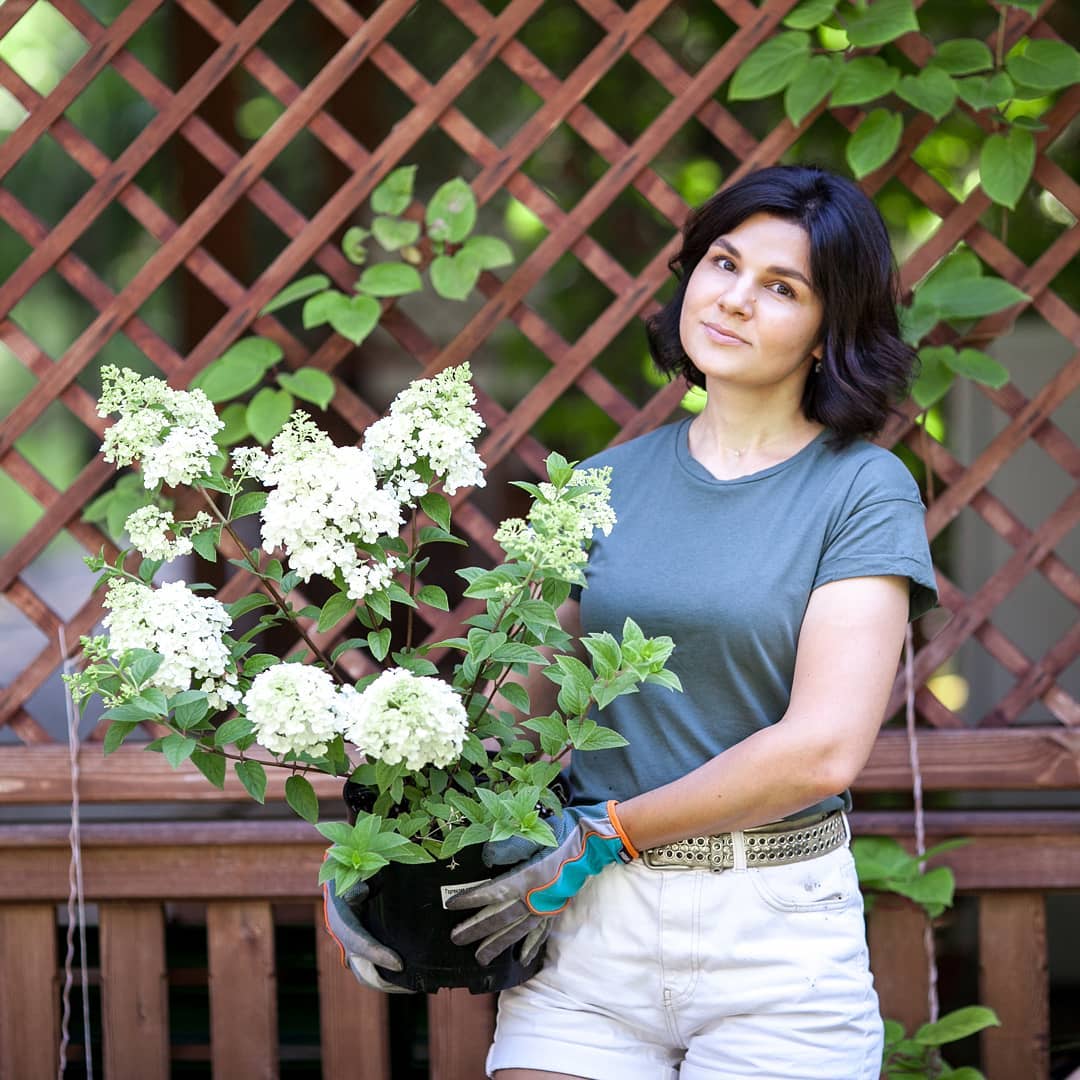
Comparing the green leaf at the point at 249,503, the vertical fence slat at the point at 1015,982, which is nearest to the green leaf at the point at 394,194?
the green leaf at the point at 249,503

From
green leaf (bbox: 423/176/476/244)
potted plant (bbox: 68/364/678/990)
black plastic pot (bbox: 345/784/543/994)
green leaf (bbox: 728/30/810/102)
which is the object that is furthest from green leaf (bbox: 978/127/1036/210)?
black plastic pot (bbox: 345/784/543/994)

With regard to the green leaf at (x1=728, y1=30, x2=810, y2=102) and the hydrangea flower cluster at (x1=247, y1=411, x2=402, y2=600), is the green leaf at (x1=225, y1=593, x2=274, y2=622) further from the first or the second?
the green leaf at (x1=728, y1=30, x2=810, y2=102)

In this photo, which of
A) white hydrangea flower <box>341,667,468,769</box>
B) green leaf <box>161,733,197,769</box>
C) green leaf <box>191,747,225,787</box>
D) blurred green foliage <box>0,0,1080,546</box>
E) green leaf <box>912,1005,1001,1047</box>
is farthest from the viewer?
blurred green foliage <box>0,0,1080,546</box>

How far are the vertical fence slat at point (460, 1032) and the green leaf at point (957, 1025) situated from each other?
623 millimetres

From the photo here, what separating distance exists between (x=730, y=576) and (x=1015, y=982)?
3.31ft

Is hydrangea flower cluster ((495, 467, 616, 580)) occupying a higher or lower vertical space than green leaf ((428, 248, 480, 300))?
lower

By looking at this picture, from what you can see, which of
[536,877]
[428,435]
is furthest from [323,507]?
[536,877]

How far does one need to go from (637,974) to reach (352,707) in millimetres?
484

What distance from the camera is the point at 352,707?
3.33 feet

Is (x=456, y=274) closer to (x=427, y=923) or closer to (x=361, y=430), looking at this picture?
(x=361, y=430)

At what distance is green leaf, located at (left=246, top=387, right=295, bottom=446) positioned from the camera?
1.87 m

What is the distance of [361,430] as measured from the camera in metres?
1.86

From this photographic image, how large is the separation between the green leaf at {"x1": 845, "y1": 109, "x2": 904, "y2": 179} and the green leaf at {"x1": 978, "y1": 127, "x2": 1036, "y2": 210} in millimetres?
135

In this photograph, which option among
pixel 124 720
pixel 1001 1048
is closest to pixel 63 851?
pixel 124 720
